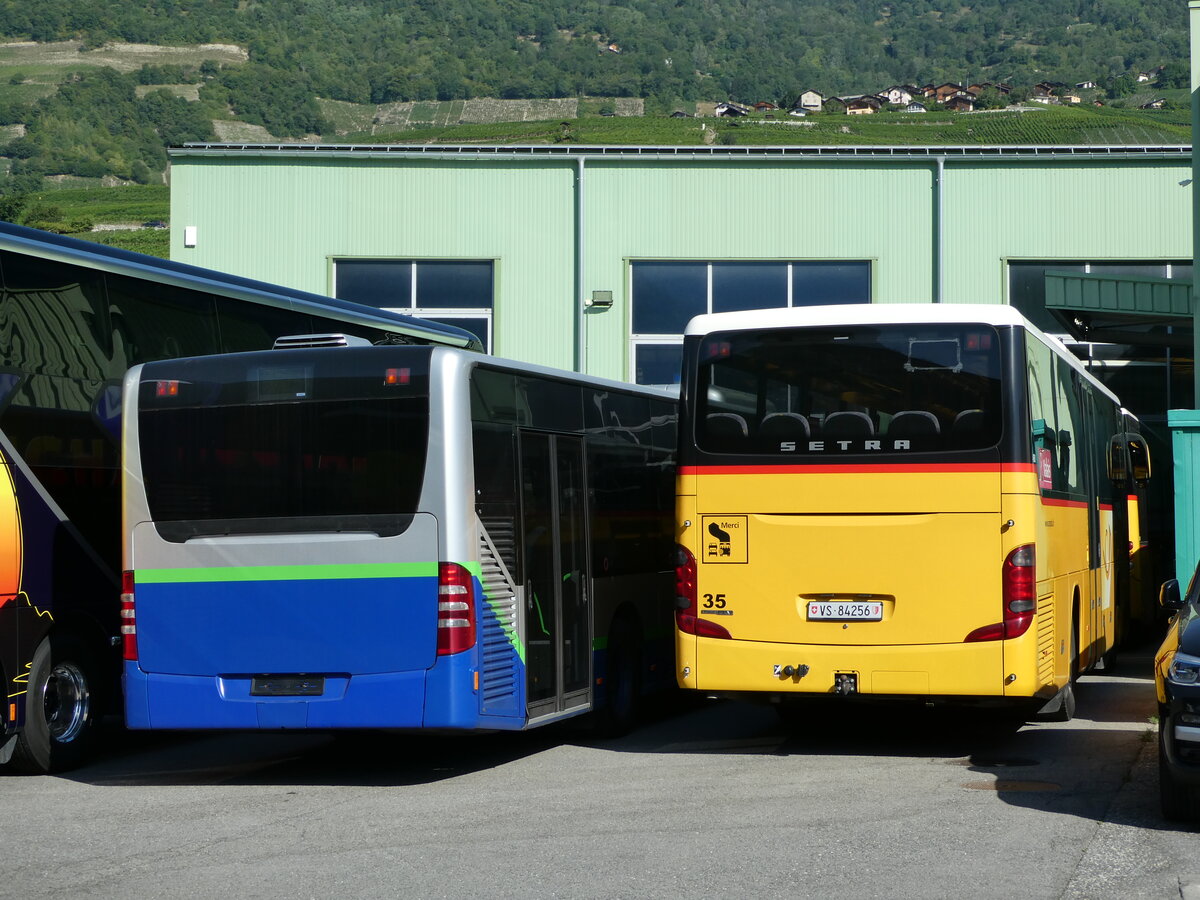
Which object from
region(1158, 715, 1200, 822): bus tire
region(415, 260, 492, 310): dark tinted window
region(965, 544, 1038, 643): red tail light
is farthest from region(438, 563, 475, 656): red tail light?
region(415, 260, 492, 310): dark tinted window

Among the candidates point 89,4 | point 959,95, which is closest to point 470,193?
point 959,95

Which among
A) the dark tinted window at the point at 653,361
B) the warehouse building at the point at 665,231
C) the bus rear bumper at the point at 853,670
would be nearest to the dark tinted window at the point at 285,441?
the bus rear bumper at the point at 853,670

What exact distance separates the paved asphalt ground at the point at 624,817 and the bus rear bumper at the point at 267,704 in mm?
454

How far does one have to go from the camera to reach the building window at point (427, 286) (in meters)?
29.4

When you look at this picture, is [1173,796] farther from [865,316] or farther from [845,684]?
[865,316]

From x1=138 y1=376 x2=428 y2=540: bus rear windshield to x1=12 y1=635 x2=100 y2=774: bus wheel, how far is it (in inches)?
59.3

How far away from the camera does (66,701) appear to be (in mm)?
11430

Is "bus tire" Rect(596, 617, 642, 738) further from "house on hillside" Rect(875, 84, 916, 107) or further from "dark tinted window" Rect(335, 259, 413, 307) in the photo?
"house on hillside" Rect(875, 84, 916, 107)

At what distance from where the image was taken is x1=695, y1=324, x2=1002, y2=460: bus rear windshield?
1064 centimetres

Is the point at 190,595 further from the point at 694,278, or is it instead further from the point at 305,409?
the point at 694,278

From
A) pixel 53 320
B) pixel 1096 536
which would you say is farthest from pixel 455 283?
pixel 53 320

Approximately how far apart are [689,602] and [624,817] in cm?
275

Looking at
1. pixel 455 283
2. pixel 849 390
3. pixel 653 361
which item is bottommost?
pixel 849 390

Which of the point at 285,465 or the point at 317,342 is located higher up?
the point at 317,342
